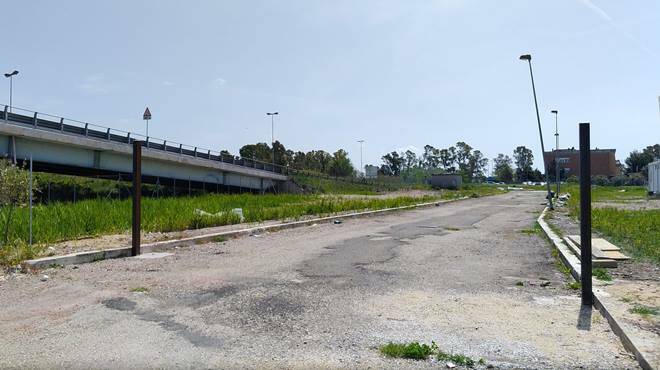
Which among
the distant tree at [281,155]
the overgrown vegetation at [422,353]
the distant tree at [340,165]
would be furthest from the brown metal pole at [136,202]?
the distant tree at [340,165]

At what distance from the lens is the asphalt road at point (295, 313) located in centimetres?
519

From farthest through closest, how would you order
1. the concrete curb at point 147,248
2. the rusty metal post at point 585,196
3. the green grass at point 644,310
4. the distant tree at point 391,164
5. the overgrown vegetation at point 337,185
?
the distant tree at point 391,164
the overgrown vegetation at point 337,185
the concrete curb at point 147,248
the rusty metal post at point 585,196
the green grass at point 644,310

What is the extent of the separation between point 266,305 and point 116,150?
115 ft

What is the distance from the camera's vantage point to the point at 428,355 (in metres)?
5.21

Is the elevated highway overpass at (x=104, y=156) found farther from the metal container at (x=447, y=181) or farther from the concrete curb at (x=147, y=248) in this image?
the metal container at (x=447, y=181)

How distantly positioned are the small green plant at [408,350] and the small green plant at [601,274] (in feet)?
15.5

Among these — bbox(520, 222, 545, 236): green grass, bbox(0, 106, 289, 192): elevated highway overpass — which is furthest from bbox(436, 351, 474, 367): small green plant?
bbox(0, 106, 289, 192): elevated highway overpass

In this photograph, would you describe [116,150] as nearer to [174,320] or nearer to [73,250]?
[73,250]

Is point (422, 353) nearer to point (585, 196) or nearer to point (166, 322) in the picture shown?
point (166, 322)

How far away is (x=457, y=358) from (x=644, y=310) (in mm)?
2993

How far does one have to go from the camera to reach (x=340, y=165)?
368 feet

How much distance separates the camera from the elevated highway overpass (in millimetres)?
32344

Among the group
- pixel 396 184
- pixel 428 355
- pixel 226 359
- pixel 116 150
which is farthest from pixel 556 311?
pixel 396 184

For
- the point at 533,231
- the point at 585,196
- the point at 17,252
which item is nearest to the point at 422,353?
the point at 585,196
